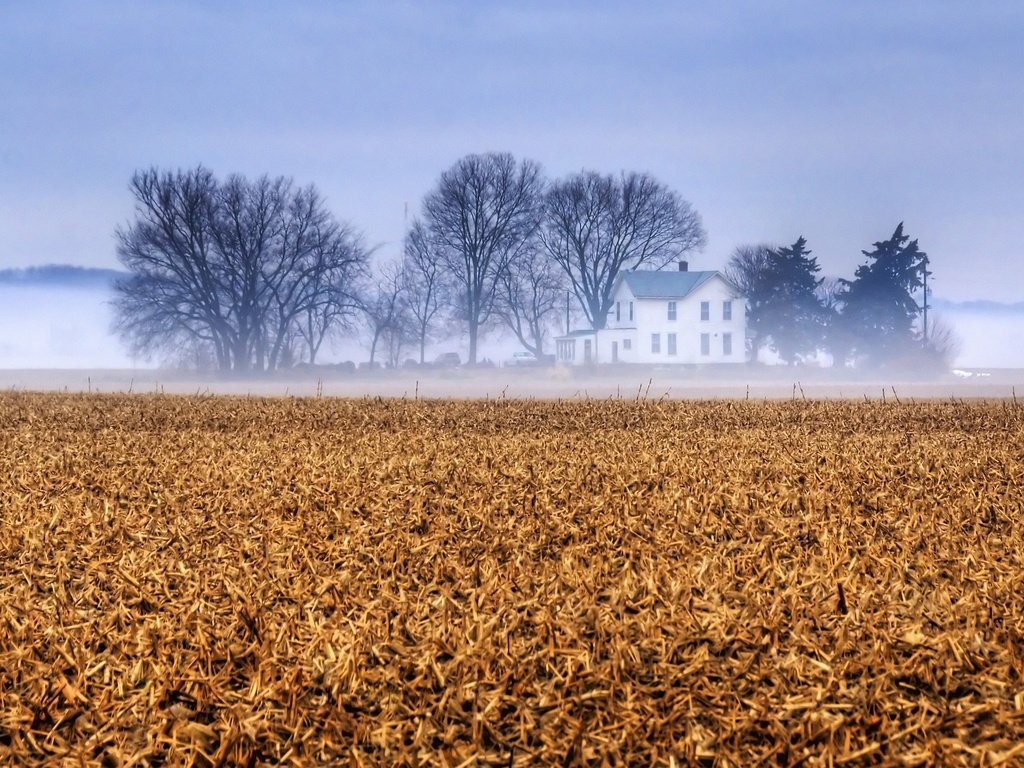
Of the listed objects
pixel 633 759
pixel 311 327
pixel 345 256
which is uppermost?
pixel 345 256

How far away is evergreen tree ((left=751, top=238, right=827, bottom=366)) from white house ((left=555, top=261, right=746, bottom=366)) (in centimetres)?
204

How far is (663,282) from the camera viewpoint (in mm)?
58094

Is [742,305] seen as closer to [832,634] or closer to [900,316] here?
[900,316]

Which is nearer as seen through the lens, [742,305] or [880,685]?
[880,685]

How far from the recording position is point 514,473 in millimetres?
7727

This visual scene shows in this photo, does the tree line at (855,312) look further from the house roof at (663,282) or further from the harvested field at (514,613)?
the harvested field at (514,613)

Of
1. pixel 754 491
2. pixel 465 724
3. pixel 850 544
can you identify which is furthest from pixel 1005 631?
pixel 754 491

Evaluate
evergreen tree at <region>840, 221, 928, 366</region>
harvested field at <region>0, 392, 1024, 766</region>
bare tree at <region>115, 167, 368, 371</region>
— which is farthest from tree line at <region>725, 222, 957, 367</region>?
harvested field at <region>0, 392, 1024, 766</region>

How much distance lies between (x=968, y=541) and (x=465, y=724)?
3.71 metres

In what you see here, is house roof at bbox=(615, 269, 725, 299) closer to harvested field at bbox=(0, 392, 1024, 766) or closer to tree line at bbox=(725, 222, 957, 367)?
tree line at bbox=(725, 222, 957, 367)

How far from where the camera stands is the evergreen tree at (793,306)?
5828 centimetres

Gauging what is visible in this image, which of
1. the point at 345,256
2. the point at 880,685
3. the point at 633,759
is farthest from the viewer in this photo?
the point at 345,256

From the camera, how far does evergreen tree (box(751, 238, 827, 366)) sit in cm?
5828

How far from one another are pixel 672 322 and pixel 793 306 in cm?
754
